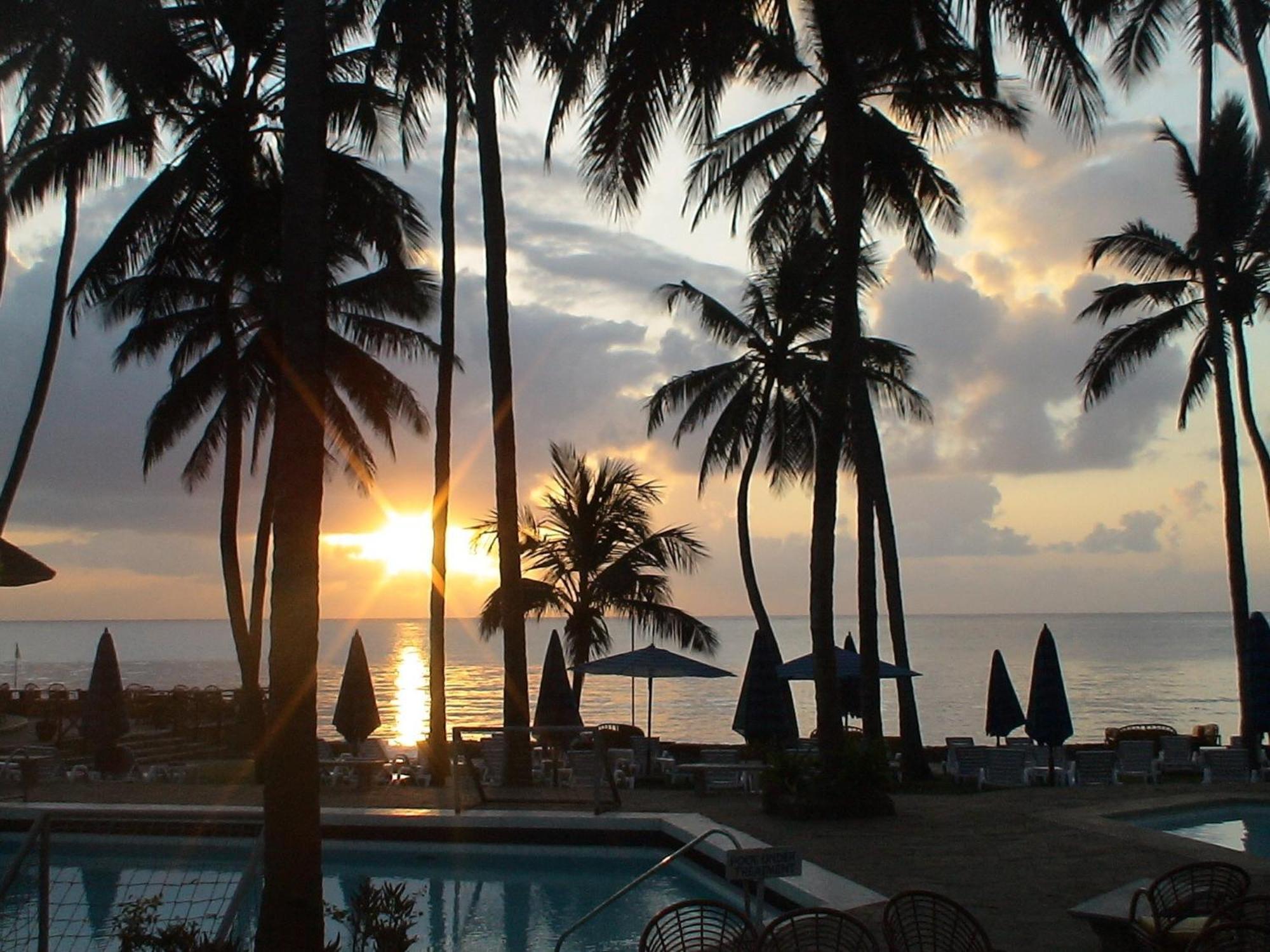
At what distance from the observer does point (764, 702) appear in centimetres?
1953

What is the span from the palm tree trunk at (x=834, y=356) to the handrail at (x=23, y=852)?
8230mm

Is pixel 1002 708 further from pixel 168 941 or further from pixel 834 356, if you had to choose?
pixel 168 941

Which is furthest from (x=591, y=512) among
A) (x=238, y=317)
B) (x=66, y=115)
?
(x=66, y=115)

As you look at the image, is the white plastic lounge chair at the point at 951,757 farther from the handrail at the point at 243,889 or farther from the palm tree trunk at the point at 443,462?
the handrail at the point at 243,889

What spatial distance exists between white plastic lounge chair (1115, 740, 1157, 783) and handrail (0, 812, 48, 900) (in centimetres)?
1606

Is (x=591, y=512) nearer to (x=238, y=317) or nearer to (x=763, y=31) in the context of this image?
(x=238, y=317)

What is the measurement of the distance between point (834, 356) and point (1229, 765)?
9.88 meters

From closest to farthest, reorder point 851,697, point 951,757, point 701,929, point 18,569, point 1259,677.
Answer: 1. point 701,929
2. point 18,569
3. point 951,757
4. point 1259,677
5. point 851,697

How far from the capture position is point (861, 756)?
553 inches

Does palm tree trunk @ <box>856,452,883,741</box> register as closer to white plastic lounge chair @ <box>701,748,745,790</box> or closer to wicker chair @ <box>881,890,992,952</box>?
white plastic lounge chair @ <box>701,748,745,790</box>

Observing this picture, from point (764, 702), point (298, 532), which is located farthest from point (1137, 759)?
point (298, 532)

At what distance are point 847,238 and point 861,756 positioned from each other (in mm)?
5930

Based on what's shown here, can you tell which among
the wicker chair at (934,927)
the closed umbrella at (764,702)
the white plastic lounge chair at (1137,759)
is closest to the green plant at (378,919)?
the wicker chair at (934,927)

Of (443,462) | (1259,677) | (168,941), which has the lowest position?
(168,941)
